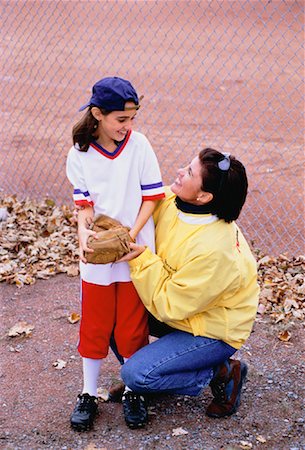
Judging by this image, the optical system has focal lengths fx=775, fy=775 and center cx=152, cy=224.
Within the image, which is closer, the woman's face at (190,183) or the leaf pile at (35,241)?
the woman's face at (190,183)

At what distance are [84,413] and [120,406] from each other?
0.25 meters

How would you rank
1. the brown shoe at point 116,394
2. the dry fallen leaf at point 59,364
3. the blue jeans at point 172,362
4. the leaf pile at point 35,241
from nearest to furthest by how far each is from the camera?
the blue jeans at point 172,362 < the brown shoe at point 116,394 < the dry fallen leaf at point 59,364 < the leaf pile at point 35,241

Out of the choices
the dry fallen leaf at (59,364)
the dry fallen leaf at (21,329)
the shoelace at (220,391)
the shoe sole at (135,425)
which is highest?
the shoelace at (220,391)

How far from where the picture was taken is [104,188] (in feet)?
11.2

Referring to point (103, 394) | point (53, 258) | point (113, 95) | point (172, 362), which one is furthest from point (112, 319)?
point (53, 258)

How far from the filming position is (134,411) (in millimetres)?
3693

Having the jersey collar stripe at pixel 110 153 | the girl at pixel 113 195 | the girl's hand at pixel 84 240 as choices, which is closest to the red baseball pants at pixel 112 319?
the girl at pixel 113 195


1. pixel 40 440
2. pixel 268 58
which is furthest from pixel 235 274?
pixel 268 58

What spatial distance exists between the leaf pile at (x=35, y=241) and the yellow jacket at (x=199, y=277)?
6.99ft

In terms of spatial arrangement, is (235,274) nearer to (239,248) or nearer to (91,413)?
(239,248)

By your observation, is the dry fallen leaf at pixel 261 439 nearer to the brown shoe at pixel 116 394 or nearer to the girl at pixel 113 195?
the girl at pixel 113 195

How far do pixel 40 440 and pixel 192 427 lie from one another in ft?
2.38

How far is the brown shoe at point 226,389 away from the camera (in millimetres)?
3697

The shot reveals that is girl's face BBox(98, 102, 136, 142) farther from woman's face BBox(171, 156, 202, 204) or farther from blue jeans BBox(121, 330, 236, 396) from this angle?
blue jeans BBox(121, 330, 236, 396)
